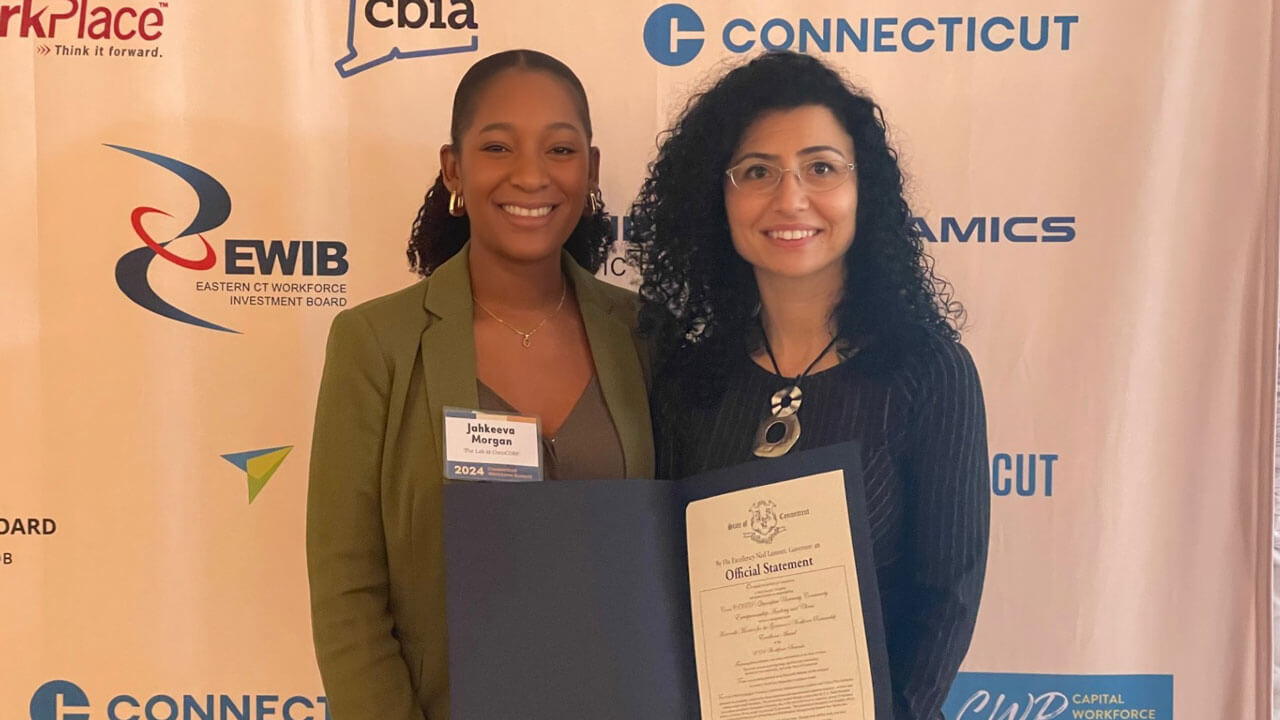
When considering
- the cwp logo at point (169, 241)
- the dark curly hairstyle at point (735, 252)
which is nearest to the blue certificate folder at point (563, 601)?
the dark curly hairstyle at point (735, 252)

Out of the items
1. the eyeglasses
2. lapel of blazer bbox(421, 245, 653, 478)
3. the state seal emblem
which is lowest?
the state seal emblem

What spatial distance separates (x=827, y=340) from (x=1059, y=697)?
89 cm

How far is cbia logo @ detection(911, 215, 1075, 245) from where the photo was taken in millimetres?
1800

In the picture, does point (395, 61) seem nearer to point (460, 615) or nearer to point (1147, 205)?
point (460, 615)

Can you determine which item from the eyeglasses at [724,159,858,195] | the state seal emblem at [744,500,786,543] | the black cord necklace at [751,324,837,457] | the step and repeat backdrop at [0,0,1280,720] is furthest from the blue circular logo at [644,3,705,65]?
the state seal emblem at [744,500,786,543]

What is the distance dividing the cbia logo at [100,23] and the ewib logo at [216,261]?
9.2 inches

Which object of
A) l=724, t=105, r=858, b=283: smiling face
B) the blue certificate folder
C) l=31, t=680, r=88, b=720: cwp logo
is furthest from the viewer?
l=31, t=680, r=88, b=720: cwp logo

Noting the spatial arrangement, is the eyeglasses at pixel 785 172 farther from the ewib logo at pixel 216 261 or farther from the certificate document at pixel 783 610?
the ewib logo at pixel 216 261

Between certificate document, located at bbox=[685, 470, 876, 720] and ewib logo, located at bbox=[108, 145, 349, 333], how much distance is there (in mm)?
911

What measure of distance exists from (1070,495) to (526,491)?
106cm

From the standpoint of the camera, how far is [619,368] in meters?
1.59

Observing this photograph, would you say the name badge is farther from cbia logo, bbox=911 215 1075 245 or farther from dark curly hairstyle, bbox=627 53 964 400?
cbia logo, bbox=911 215 1075 245

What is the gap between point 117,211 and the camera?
6.03ft

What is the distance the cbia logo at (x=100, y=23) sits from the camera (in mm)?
1830
